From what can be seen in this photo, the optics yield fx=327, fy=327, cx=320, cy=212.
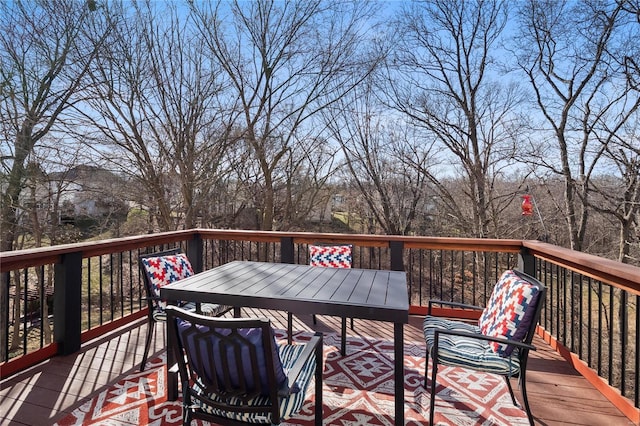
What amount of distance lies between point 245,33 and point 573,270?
23.4 feet

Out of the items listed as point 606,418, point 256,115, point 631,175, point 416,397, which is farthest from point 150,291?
point 631,175

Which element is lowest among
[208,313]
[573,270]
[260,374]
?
[208,313]

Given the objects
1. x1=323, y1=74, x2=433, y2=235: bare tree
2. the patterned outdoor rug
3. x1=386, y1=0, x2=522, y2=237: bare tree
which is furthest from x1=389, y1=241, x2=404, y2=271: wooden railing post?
x1=323, y1=74, x2=433, y2=235: bare tree

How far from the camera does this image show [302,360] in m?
1.46

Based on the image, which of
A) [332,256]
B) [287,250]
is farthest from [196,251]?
[332,256]

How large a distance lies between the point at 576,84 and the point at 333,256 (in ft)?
24.0

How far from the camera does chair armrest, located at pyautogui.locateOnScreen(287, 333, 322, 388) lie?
1362 mm

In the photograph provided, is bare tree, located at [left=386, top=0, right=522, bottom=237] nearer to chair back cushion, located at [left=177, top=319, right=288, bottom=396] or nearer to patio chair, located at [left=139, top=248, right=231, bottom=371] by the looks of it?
patio chair, located at [left=139, top=248, right=231, bottom=371]

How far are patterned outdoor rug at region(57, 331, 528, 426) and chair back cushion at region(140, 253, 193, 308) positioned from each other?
0.62 m

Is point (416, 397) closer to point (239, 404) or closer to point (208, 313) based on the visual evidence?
point (239, 404)

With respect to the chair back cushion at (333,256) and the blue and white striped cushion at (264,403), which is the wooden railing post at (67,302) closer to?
the blue and white striped cushion at (264,403)

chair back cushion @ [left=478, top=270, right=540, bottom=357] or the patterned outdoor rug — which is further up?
chair back cushion @ [left=478, top=270, right=540, bottom=357]

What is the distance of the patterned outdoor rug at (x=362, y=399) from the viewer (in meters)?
1.93

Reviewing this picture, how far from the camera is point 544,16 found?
6887mm
